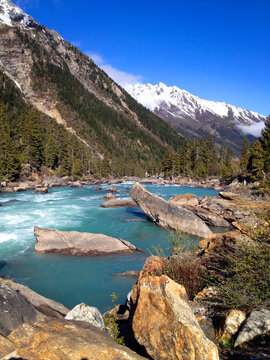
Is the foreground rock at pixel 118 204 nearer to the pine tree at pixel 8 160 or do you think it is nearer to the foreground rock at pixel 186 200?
the foreground rock at pixel 186 200

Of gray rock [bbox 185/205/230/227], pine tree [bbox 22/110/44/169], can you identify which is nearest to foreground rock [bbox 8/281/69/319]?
gray rock [bbox 185/205/230/227]

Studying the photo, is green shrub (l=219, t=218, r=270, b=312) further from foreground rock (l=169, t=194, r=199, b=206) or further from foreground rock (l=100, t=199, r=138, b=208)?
foreground rock (l=100, t=199, r=138, b=208)

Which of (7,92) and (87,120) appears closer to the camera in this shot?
(7,92)

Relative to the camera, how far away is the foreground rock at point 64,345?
133 inches

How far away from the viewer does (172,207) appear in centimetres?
1989

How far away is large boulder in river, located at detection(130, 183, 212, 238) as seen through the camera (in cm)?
1809

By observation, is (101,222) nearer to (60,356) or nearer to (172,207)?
(172,207)

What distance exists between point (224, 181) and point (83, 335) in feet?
230

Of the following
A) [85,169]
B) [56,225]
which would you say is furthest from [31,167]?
[56,225]

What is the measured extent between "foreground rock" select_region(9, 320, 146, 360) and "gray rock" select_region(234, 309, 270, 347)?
71.9 inches

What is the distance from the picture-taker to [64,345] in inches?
140

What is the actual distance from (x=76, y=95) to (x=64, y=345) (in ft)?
497

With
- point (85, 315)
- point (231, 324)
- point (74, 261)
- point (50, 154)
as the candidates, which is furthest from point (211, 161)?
point (231, 324)

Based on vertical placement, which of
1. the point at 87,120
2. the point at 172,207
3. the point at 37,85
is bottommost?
the point at 172,207
